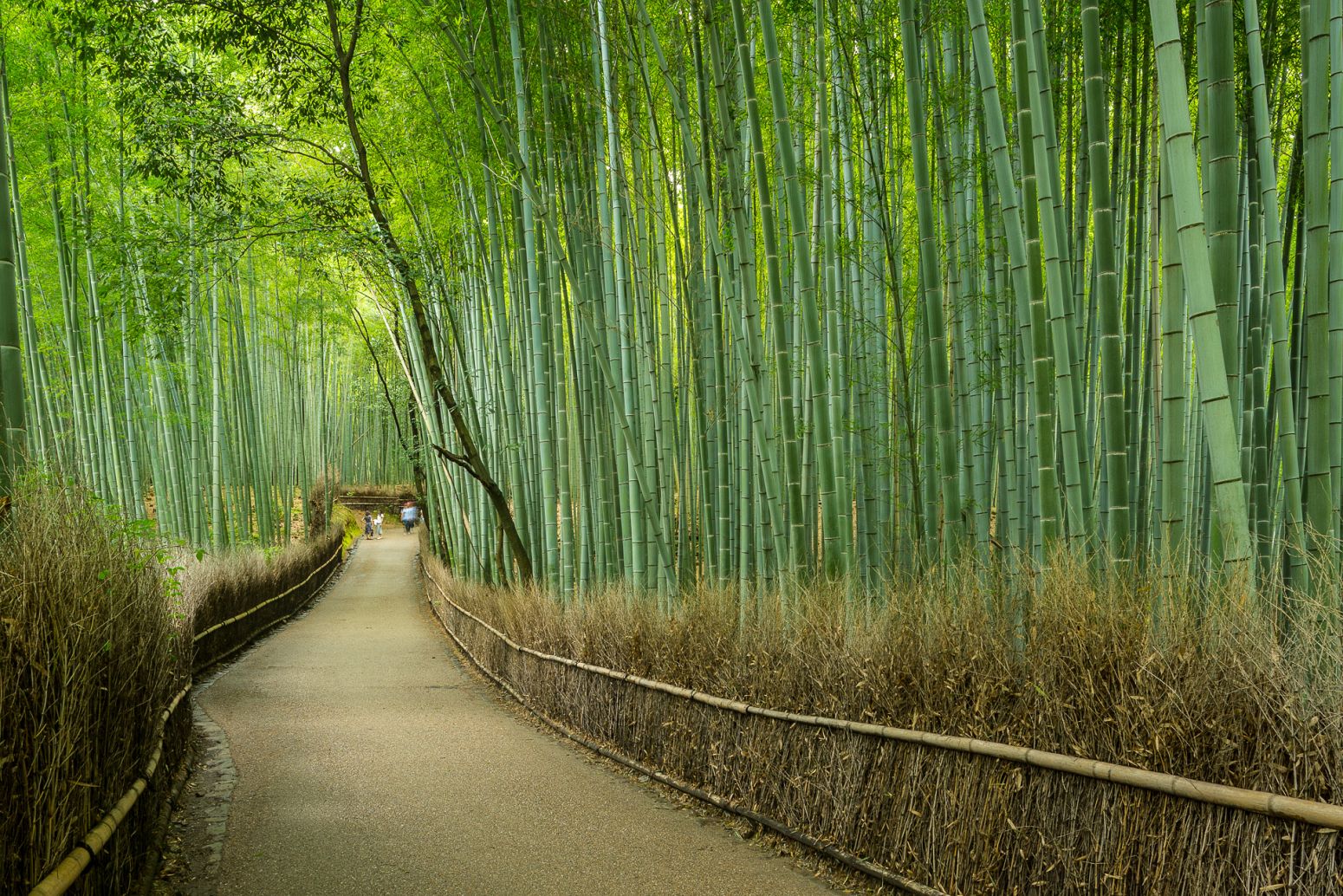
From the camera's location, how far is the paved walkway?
3221 millimetres

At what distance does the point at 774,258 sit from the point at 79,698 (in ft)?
8.53

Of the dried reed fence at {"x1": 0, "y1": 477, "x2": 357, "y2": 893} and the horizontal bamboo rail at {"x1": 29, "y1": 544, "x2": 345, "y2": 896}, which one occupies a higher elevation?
the dried reed fence at {"x1": 0, "y1": 477, "x2": 357, "y2": 893}

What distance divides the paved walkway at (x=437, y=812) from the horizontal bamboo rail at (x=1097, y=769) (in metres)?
0.46

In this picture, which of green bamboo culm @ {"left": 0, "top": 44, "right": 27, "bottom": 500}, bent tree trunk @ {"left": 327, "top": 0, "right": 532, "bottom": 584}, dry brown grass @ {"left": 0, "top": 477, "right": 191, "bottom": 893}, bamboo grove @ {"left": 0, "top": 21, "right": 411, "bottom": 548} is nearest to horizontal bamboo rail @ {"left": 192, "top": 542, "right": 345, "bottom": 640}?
bamboo grove @ {"left": 0, "top": 21, "right": 411, "bottom": 548}

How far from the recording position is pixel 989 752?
2.68 meters

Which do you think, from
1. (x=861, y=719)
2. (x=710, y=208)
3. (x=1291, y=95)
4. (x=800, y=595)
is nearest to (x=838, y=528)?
(x=800, y=595)

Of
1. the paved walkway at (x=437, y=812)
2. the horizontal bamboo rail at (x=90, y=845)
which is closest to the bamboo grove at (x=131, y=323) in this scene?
the horizontal bamboo rail at (x=90, y=845)

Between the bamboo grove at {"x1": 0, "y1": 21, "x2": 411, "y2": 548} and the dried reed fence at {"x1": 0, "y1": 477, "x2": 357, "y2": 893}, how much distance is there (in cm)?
37

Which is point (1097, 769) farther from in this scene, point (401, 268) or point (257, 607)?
point (257, 607)

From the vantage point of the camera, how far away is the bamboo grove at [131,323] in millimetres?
6488

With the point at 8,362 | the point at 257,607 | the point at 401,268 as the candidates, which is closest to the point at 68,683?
the point at 8,362

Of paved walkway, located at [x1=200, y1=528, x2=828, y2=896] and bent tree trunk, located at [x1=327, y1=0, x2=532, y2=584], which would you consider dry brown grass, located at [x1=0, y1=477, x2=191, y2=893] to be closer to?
paved walkway, located at [x1=200, y1=528, x2=828, y2=896]

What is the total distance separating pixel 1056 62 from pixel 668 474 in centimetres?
265

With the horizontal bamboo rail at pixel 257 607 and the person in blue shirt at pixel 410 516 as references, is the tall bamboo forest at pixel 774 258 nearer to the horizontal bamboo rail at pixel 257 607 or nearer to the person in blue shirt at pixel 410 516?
the horizontal bamboo rail at pixel 257 607
